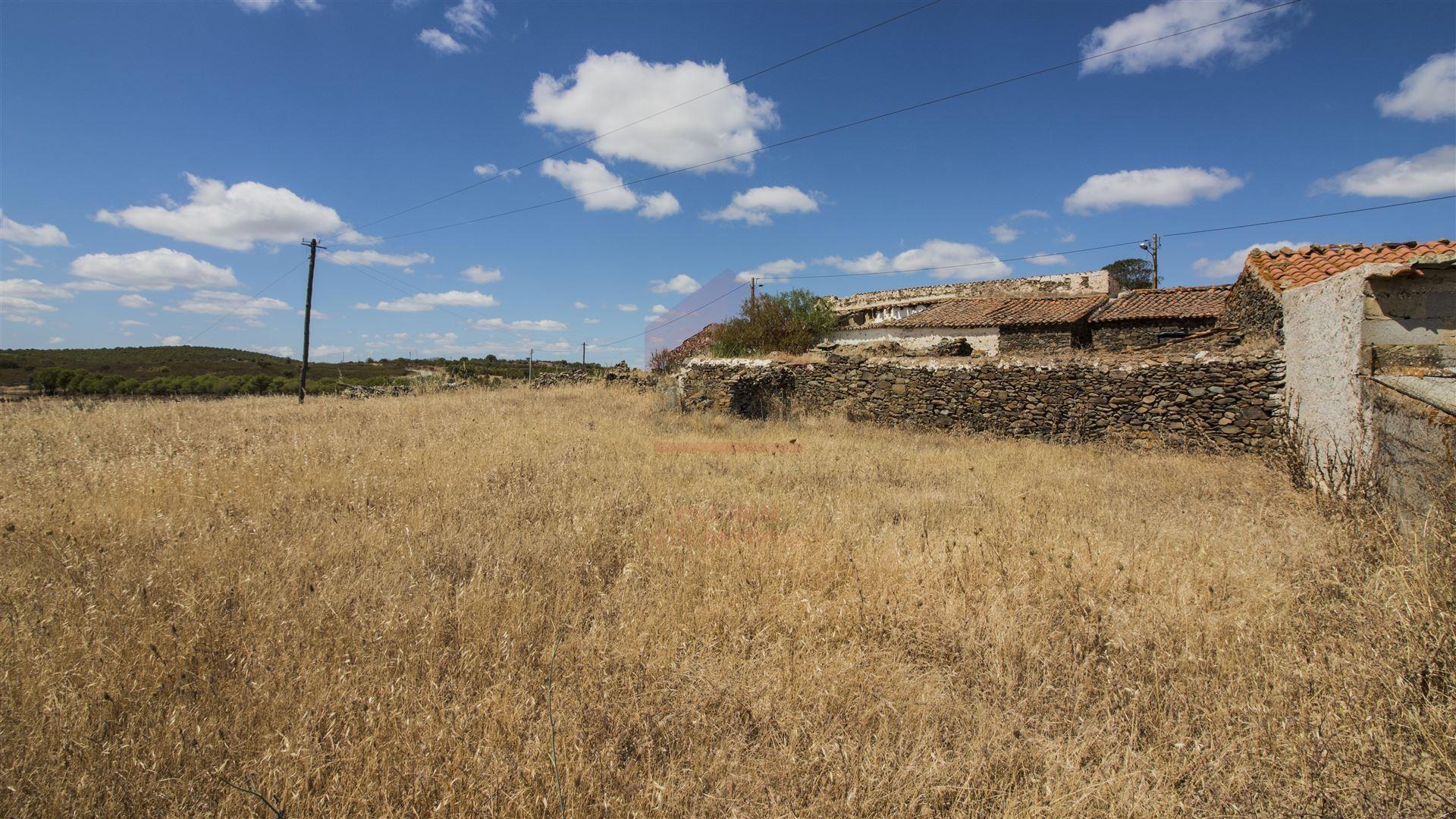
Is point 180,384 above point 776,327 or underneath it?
underneath

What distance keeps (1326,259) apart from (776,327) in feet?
50.2

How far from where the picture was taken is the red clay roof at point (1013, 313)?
762 inches

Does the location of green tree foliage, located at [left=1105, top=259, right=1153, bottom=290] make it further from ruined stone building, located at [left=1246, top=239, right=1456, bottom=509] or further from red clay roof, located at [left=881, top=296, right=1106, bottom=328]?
ruined stone building, located at [left=1246, top=239, right=1456, bottom=509]

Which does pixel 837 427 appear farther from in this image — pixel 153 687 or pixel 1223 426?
pixel 153 687

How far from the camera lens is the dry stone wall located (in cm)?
860

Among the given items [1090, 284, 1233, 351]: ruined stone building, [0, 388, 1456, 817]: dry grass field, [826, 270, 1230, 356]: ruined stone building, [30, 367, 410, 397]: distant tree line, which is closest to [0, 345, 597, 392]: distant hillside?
[30, 367, 410, 397]: distant tree line

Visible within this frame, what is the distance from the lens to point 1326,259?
A: 868 centimetres

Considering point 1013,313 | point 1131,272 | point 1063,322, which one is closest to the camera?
point 1063,322

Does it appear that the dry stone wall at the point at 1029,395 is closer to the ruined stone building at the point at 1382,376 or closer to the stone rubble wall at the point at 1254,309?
the ruined stone building at the point at 1382,376

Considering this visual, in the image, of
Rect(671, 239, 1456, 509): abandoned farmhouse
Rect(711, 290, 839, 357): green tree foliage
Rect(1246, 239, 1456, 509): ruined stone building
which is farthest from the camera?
Rect(711, 290, 839, 357): green tree foliage

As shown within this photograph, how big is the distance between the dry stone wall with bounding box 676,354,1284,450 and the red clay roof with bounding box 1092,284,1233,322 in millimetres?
11570

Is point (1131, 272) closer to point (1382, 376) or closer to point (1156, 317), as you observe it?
point (1156, 317)

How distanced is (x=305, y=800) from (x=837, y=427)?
10.0 m

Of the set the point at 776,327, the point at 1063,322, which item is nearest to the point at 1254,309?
the point at 1063,322
